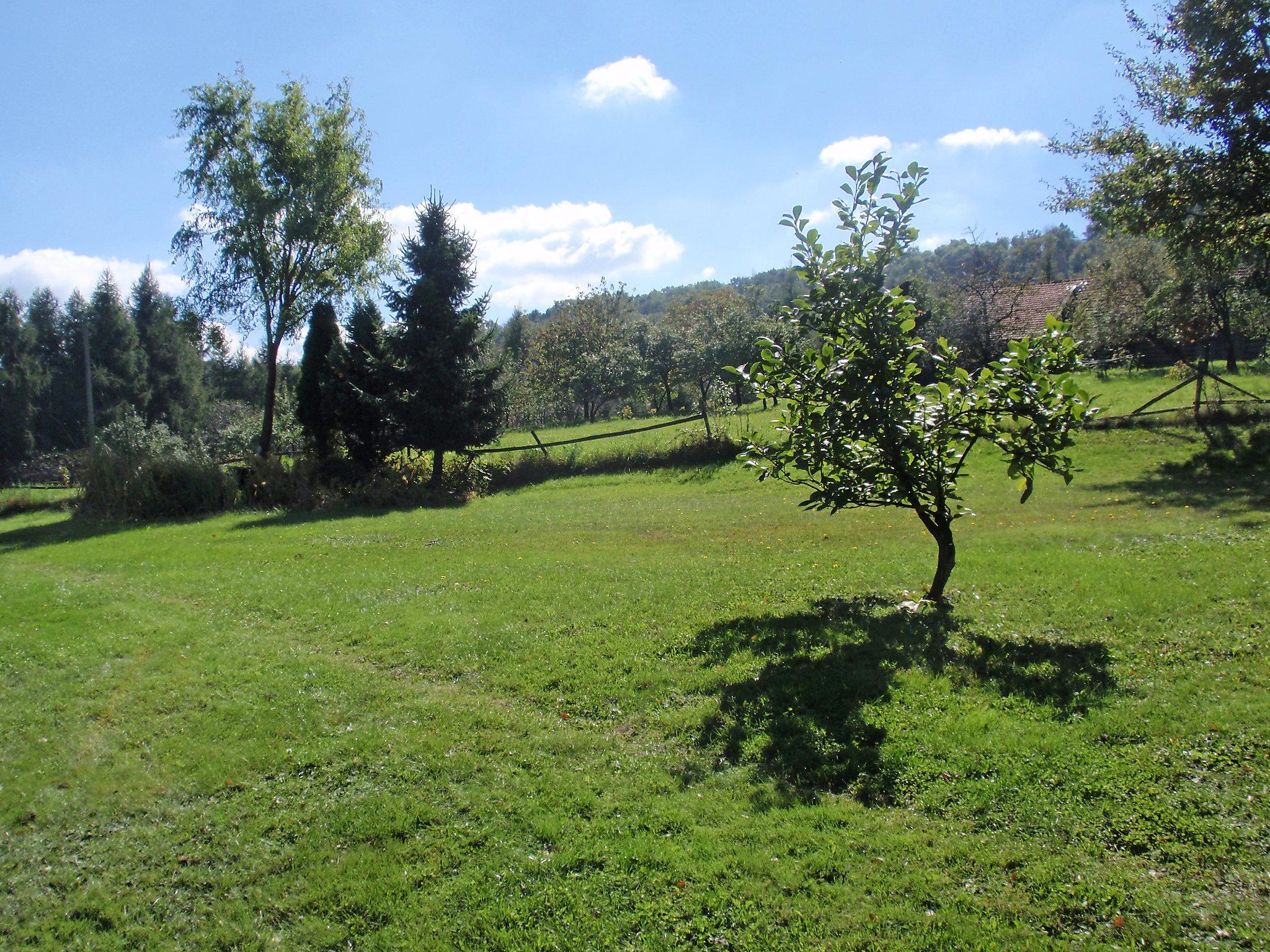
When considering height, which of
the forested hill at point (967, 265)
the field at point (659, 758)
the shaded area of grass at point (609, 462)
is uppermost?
the forested hill at point (967, 265)

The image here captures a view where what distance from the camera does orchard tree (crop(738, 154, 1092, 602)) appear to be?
300 inches

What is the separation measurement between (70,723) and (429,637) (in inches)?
132

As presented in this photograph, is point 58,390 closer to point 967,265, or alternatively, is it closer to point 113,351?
point 113,351

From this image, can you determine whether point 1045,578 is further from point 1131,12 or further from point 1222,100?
point 1131,12

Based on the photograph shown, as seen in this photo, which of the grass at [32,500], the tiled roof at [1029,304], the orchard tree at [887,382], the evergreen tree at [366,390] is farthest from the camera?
the tiled roof at [1029,304]

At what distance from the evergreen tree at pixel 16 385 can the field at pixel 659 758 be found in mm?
57449

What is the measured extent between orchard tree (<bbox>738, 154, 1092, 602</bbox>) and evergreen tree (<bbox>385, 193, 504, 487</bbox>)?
15.8 meters

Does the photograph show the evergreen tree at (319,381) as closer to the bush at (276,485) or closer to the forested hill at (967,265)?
the bush at (276,485)

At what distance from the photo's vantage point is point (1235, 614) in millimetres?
7480

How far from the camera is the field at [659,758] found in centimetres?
400

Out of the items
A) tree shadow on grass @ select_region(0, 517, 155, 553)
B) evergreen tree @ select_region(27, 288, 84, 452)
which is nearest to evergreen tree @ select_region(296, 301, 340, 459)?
tree shadow on grass @ select_region(0, 517, 155, 553)

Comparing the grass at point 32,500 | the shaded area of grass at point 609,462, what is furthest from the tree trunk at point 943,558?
the grass at point 32,500

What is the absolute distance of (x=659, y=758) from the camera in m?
5.66

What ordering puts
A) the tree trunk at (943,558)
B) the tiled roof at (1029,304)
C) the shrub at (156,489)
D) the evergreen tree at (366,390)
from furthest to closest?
the tiled roof at (1029,304) < the evergreen tree at (366,390) < the shrub at (156,489) < the tree trunk at (943,558)
